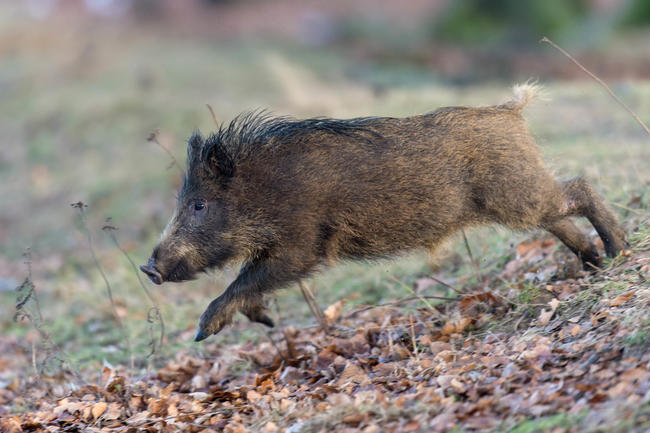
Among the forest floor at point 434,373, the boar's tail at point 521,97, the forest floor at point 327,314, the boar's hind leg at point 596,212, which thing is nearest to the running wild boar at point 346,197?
the boar's hind leg at point 596,212

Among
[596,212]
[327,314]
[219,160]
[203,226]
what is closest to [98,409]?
[203,226]

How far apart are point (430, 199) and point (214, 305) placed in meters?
1.63

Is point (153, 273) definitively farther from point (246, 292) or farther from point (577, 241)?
point (577, 241)

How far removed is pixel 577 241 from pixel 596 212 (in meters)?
0.25

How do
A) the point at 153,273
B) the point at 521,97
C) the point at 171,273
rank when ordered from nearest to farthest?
the point at 153,273 → the point at 171,273 → the point at 521,97

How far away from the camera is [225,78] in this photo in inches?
687

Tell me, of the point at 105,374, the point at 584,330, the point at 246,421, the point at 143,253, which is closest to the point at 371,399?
the point at 246,421

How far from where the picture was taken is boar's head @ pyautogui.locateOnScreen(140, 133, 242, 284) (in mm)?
5457

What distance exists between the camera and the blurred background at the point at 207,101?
768 cm

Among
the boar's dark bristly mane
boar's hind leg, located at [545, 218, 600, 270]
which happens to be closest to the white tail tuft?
boar's hind leg, located at [545, 218, 600, 270]

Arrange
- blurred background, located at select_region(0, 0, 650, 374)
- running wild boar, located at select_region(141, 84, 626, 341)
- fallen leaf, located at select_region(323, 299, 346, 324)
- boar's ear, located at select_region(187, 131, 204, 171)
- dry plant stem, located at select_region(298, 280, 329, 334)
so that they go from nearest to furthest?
running wild boar, located at select_region(141, 84, 626, 341) < boar's ear, located at select_region(187, 131, 204, 171) < dry plant stem, located at select_region(298, 280, 329, 334) < fallen leaf, located at select_region(323, 299, 346, 324) < blurred background, located at select_region(0, 0, 650, 374)

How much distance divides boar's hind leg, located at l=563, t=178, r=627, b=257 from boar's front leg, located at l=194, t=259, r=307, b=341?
2014 millimetres

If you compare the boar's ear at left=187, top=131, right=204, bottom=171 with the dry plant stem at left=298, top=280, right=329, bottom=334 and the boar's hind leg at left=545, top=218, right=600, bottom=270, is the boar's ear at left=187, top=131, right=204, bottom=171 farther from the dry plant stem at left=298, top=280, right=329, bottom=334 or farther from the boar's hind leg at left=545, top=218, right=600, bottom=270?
the boar's hind leg at left=545, top=218, right=600, bottom=270

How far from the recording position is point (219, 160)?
215 inches
